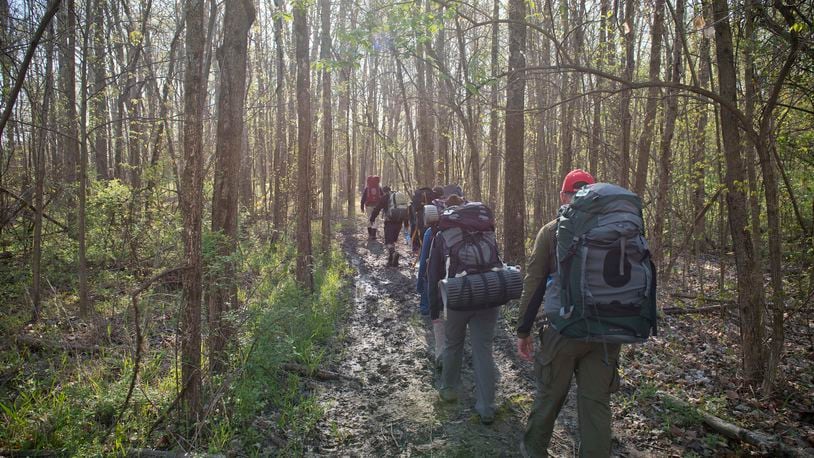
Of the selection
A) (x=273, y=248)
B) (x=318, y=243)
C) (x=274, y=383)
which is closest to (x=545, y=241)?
(x=274, y=383)

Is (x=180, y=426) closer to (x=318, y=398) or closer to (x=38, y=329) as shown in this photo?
(x=318, y=398)

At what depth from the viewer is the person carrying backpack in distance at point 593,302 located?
2.74m

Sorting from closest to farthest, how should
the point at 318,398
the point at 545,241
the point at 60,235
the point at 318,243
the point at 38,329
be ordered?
the point at 545,241, the point at 318,398, the point at 38,329, the point at 60,235, the point at 318,243

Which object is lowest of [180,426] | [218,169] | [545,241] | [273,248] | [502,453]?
[502,453]

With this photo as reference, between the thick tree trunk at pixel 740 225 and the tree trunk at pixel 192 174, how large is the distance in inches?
193

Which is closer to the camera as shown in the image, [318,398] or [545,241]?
[545,241]

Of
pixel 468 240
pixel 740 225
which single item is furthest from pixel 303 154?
pixel 740 225

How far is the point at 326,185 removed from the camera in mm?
13820

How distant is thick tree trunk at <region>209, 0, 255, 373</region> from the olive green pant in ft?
9.78

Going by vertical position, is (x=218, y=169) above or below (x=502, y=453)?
above

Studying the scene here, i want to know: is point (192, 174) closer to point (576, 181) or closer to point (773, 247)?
point (576, 181)

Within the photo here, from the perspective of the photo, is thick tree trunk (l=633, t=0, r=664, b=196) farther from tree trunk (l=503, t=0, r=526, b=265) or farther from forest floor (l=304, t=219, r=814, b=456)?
forest floor (l=304, t=219, r=814, b=456)

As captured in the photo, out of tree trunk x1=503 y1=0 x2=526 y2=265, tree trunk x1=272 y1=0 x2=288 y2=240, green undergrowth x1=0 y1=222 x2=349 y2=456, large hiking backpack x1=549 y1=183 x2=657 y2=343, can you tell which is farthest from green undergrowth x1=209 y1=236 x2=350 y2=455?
tree trunk x1=272 y1=0 x2=288 y2=240

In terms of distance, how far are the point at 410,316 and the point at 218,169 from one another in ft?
13.0
